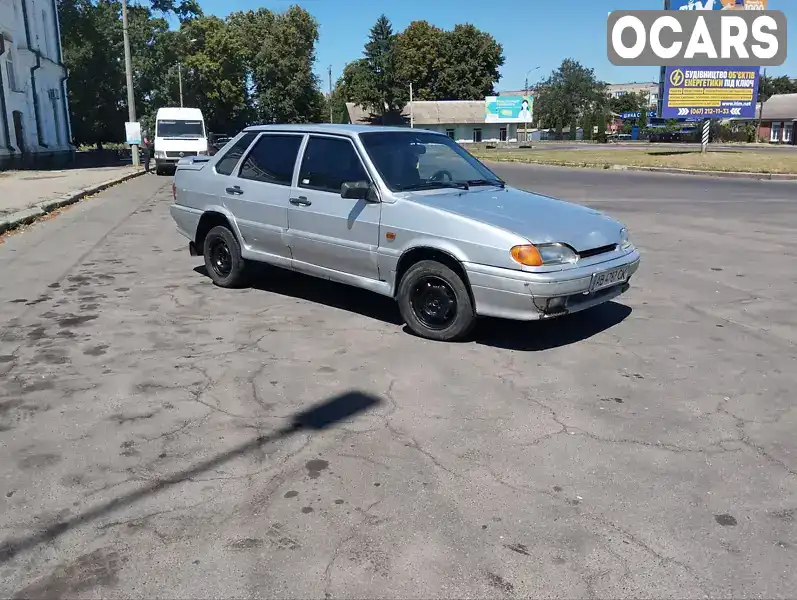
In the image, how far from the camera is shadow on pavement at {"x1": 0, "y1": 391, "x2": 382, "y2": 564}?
306 centimetres

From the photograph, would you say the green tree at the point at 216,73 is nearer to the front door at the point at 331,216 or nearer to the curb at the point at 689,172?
the curb at the point at 689,172

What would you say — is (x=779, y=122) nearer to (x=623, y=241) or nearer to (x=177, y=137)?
(x=177, y=137)

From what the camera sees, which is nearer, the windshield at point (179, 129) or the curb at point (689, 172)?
the curb at point (689, 172)

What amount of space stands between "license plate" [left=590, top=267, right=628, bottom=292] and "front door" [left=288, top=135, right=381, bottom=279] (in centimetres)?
177

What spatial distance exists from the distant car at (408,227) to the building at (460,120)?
76.5 metres

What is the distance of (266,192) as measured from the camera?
689 centimetres

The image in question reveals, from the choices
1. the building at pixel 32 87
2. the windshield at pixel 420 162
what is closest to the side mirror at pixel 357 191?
the windshield at pixel 420 162

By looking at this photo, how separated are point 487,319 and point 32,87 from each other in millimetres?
35730

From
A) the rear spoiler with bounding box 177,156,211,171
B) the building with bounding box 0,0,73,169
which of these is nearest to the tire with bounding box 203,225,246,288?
the rear spoiler with bounding box 177,156,211,171

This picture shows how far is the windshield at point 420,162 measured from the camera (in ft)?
20.2

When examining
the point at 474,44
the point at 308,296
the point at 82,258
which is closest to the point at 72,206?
the point at 82,258

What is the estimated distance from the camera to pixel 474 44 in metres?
86.8

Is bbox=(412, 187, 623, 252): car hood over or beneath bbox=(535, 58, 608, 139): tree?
beneath

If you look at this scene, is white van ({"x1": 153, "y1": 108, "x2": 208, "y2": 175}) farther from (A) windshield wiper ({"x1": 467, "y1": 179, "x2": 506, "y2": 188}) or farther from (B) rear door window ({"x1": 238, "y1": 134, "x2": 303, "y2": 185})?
(A) windshield wiper ({"x1": 467, "y1": 179, "x2": 506, "y2": 188})
